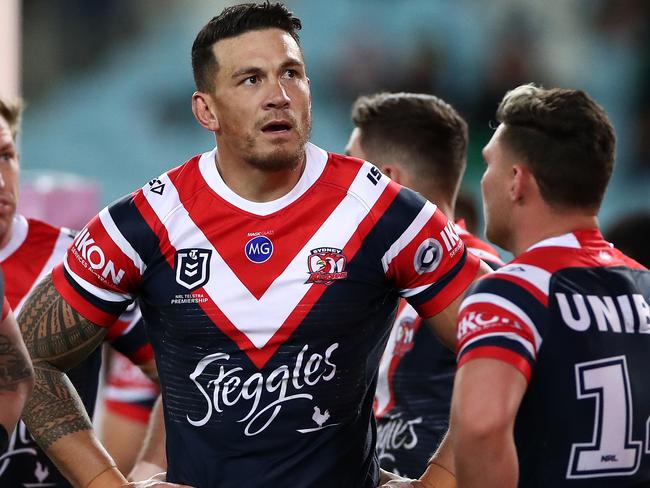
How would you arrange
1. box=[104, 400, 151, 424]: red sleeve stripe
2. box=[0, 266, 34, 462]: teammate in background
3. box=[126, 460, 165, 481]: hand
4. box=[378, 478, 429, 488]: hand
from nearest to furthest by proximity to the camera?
1. box=[0, 266, 34, 462]: teammate in background
2. box=[378, 478, 429, 488]: hand
3. box=[126, 460, 165, 481]: hand
4. box=[104, 400, 151, 424]: red sleeve stripe

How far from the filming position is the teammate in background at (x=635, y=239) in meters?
4.43

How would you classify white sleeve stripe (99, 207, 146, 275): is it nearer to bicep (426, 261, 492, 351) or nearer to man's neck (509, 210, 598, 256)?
bicep (426, 261, 492, 351)

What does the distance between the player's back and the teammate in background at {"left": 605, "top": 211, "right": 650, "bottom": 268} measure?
174 centimetres

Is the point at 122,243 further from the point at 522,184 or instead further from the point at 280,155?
the point at 522,184

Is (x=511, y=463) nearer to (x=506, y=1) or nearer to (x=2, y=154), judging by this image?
(x=2, y=154)

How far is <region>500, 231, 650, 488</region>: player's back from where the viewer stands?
8.66ft

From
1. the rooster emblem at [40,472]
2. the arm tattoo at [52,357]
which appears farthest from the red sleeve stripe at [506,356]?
the rooster emblem at [40,472]

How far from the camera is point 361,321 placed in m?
3.04

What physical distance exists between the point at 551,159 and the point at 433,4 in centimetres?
770

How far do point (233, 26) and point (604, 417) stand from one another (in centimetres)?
142

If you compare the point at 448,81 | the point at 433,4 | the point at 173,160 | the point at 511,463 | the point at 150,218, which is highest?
the point at 433,4

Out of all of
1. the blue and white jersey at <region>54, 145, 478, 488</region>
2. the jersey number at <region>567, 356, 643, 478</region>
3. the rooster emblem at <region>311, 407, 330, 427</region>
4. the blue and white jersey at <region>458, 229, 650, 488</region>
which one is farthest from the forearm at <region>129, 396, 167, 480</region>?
the jersey number at <region>567, 356, 643, 478</region>

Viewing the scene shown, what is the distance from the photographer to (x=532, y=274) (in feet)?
8.80

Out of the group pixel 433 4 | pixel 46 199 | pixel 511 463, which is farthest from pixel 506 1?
pixel 511 463
